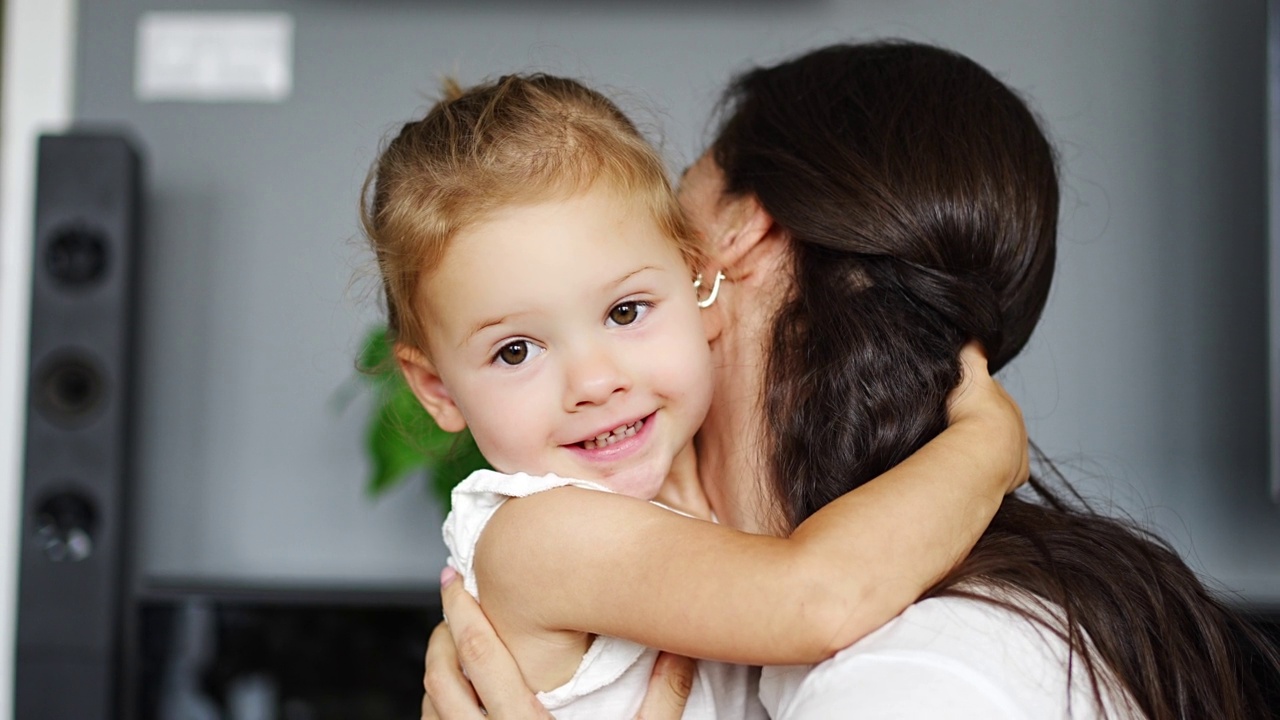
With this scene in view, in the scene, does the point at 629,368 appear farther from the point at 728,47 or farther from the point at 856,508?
the point at 728,47

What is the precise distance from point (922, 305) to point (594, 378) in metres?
0.26

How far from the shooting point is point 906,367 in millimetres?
847

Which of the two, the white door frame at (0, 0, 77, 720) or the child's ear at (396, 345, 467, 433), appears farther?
the white door frame at (0, 0, 77, 720)

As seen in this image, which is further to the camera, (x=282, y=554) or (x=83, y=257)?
(x=282, y=554)

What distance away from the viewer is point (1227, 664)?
0.78m

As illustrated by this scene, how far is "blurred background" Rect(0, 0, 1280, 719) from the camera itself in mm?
2451

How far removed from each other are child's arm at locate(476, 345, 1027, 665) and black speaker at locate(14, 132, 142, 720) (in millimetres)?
1611

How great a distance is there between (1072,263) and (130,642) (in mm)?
2168

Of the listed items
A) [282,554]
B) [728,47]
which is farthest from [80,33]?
[728,47]

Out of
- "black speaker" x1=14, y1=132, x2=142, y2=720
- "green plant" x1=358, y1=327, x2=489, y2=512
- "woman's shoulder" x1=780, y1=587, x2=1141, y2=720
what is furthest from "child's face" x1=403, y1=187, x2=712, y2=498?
"black speaker" x1=14, y1=132, x2=142, y2=720

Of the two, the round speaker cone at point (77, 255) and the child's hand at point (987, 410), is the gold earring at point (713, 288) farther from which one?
the round speaker cone at point (77, 255)

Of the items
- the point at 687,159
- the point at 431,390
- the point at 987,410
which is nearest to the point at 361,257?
the point at 687,159

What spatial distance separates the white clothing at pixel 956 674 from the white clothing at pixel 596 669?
0.19m

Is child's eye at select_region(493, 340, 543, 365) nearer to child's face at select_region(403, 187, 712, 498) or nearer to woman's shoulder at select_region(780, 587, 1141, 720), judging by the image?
child's face at select_region(403, 187, 712, 498)
